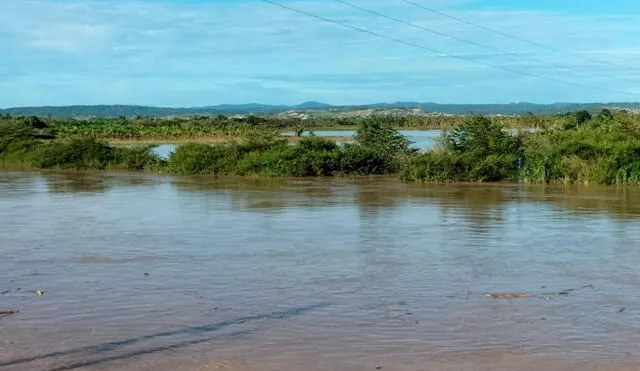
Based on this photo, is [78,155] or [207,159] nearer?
[207,159]

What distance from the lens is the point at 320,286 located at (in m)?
11.9

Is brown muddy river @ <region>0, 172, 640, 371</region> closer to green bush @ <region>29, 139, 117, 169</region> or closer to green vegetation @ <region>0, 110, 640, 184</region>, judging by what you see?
green vegetation @ <region>0, 110, 640, 184</region>

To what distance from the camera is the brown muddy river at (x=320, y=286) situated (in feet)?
27.6

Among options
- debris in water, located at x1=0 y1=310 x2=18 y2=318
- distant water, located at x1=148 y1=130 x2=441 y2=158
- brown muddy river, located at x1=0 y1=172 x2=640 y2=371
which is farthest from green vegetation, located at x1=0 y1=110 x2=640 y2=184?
debris in water, located at x1=0 y1=310 x2=18 y2=318

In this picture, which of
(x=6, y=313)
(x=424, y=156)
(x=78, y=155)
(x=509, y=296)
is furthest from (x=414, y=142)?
(x=6, y=313)

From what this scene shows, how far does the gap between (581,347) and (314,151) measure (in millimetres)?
25573

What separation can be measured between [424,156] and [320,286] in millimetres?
19842

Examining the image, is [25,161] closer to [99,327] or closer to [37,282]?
[37,282]

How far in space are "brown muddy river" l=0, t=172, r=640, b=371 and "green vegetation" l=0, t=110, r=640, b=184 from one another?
670cm

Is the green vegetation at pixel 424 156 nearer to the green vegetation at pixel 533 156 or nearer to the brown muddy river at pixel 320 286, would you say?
the green vegetation at pixel 533 156

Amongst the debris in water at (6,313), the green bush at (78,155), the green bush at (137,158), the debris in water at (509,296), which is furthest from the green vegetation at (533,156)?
the debris in water at (6,313)

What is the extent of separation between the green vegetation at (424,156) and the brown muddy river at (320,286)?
6.70m

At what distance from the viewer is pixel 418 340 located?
29.1ft

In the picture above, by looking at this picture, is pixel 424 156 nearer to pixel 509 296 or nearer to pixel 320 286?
pixel 320 286
